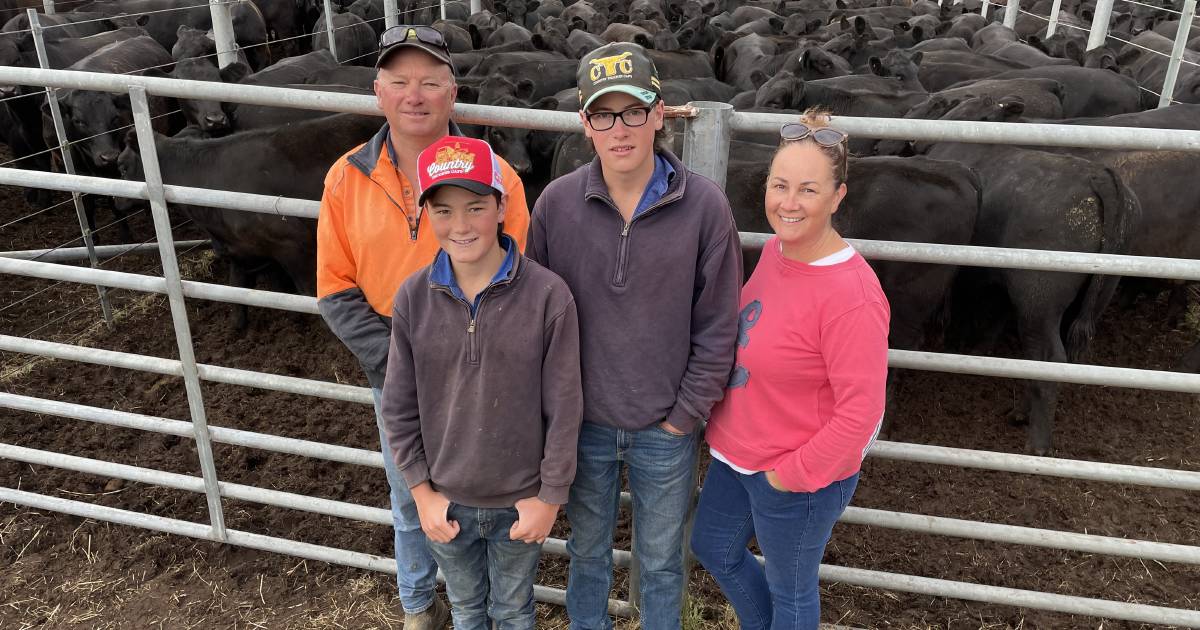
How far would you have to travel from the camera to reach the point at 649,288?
7.83 feet

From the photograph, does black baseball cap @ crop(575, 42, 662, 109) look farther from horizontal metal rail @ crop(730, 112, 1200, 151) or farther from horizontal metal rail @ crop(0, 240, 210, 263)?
horizontal metal rail @ crop(0, 240, 210, 263)

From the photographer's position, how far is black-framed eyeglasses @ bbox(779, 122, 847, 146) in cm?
226

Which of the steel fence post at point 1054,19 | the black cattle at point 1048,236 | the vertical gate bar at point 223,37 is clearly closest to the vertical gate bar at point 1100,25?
→ the steel fence post at point 1054,19

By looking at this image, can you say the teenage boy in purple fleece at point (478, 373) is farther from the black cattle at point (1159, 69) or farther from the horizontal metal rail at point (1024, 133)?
the black cattle at point (1159, 69)

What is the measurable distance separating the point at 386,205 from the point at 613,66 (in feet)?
2.69

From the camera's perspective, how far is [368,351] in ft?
8.74

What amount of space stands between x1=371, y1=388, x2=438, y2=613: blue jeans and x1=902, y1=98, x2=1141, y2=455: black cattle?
3.77 m

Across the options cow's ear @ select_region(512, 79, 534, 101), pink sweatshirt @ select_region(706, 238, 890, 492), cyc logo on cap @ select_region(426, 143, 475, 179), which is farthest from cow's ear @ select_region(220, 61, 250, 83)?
pink sweatshirt @ select_region(706, 238, 890, 492)

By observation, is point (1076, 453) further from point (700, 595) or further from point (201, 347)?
point (201, 347)

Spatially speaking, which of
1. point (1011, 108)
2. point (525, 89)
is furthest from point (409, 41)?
point (525, 89)

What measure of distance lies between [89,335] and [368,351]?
178 inches

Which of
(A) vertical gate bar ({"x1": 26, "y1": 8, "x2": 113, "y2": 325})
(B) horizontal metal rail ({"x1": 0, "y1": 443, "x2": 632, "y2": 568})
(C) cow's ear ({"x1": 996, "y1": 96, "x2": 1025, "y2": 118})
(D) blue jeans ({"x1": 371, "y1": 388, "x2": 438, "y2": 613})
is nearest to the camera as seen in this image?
(D) blue jeans ({"x1": 371, "y1": 388, "x2": 438, "y2": 613})

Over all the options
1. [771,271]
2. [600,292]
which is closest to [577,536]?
[600,292]

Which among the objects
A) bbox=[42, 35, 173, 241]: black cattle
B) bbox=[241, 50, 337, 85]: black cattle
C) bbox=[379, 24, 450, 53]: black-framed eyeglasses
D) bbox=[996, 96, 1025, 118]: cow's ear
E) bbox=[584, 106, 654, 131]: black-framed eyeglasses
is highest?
bbox=[379, 24, 450, 53]: black-framed eyeglasses
